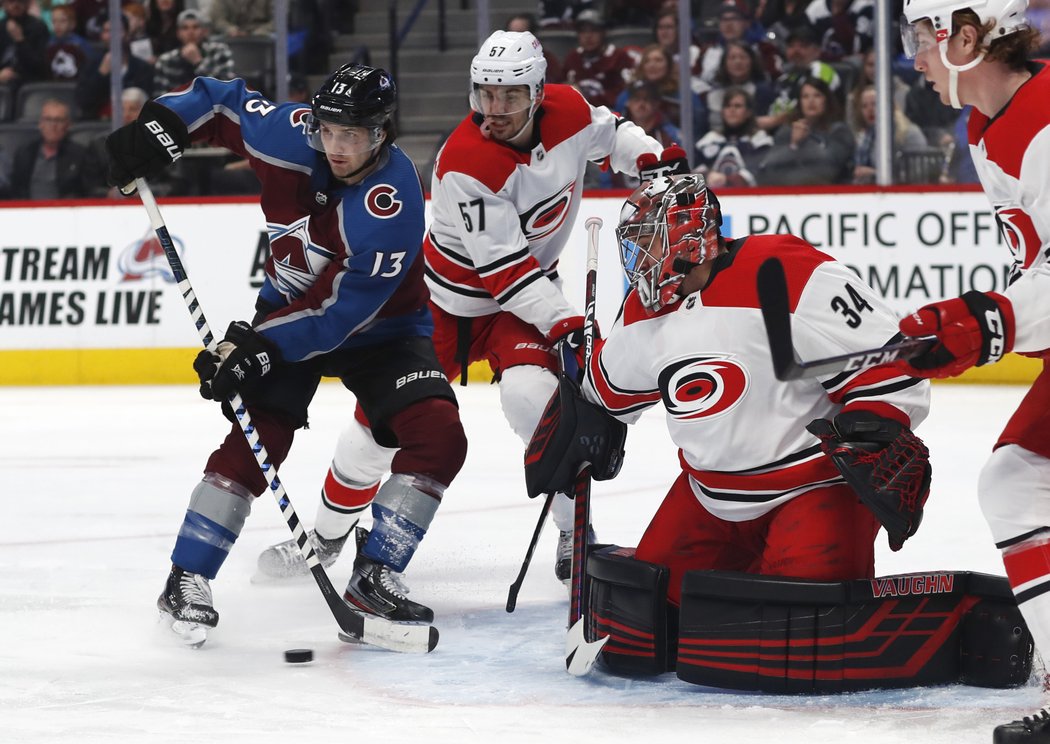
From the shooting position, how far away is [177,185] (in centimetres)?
731

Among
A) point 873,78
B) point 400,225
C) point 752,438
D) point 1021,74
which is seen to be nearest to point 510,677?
point 752,438

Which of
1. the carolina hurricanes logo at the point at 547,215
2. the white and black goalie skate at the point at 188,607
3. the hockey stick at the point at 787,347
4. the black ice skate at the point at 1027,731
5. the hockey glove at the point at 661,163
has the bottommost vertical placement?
the white and black goalie skate at the point at 188,607

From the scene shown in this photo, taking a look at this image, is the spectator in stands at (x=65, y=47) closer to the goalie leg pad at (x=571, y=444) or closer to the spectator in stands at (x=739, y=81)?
the spectator in stands at (x=739, y=81)

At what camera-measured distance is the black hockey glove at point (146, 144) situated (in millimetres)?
3133

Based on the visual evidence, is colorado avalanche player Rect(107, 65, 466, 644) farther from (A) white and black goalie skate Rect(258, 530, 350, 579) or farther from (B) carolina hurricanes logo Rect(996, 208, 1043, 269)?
(B) carolina hurricanes logo Rect(996, 208, 1043, 269)

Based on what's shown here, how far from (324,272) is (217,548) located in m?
0.60

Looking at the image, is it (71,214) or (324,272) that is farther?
(71,214)

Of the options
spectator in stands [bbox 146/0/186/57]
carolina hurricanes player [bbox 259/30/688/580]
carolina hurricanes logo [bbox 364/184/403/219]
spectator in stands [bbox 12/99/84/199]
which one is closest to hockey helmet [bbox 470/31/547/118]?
carolina hurricanes player [bbox 259/30/688/580]

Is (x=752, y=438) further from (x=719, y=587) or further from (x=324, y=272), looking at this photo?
(x=324, y=272)

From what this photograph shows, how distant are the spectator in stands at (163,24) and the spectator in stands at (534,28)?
1.65m

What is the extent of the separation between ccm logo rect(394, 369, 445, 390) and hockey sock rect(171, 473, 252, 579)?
386 mm

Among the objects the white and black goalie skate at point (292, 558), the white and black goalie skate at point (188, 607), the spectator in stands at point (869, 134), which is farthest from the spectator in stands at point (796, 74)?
the white and black goalie skate at point (188, 607)

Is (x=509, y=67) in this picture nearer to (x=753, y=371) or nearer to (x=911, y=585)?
(x=753, y=371)

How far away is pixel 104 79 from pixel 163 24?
0.42 m
